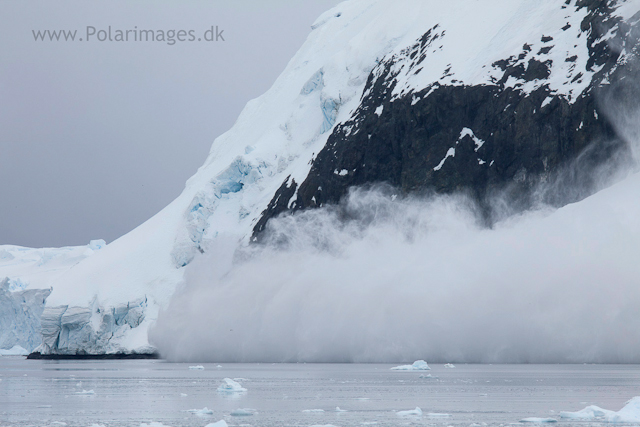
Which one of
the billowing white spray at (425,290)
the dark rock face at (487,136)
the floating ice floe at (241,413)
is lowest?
the floating ice floe at (241,413)

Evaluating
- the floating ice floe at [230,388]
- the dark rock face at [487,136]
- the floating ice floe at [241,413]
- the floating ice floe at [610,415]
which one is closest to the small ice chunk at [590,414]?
the floating ice floe at [610,415]

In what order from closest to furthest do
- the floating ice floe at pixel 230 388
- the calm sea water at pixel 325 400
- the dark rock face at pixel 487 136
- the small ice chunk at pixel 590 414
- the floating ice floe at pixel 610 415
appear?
the floating ice floe at pixel 610 415, the small ice chunk at pixel 590 414, the calm sea water at pixel 325 400, the floating ice floe at pixel 230 388, the dark rock face at pixel 487 136

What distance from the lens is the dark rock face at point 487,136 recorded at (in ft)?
229

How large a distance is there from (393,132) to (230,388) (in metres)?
53.7

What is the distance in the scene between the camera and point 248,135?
120 m

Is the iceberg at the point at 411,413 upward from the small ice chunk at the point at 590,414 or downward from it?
downward

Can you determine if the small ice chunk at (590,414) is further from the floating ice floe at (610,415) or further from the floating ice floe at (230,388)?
the floating ice floe at (230,388)

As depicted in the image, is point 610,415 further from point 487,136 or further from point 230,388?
point 487,136

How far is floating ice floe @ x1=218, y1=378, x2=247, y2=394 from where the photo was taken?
33.3m

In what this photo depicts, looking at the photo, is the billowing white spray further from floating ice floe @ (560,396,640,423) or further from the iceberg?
the iceberg

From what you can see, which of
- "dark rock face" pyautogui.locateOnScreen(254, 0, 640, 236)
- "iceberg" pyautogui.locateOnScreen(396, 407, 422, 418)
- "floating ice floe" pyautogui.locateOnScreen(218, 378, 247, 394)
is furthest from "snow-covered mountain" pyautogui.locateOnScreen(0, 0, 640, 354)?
"iceberg" pyautogui.locateOnScreen(396, 407, 422, 418)

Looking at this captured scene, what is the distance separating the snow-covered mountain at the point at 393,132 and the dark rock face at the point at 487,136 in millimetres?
132

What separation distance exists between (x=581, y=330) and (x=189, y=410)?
121 ft

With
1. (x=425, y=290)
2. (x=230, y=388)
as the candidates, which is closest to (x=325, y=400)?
(x=230, y=388)
